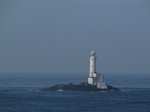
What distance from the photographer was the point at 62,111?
68.1 metres

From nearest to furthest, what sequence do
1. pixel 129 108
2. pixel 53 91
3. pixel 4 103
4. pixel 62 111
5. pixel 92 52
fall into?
pixel 62 111 → pixel 129 108 → pixel 4 103 → pixel 53 91 → pixel 92 52

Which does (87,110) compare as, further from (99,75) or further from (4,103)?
(99,75)

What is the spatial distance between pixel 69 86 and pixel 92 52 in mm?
9541

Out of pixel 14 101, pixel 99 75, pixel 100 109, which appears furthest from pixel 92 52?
pixel 100 109

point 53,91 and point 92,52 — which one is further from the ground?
point 92,52

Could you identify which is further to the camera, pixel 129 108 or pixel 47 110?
pixel 129 108

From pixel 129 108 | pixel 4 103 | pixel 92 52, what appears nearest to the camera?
pixel 129 108

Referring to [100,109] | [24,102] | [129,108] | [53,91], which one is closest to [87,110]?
[100,109]

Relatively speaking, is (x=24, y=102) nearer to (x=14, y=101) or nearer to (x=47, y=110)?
(x=14, y=101)

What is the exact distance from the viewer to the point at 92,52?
376 ft

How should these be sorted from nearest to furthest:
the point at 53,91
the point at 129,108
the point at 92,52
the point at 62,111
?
the point at 62,111
the point at 129,108
the point at 53,91
the point at 92,52

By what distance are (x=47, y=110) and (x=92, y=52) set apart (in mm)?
47250

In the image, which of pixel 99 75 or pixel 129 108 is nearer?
pixel 129 108

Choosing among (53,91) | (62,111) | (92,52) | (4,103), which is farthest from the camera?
(92,52)
